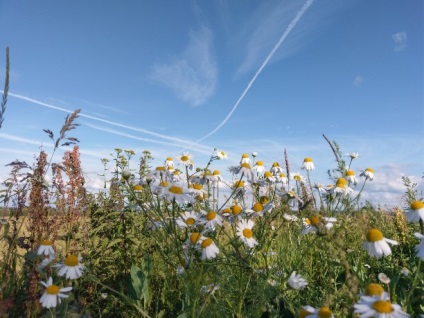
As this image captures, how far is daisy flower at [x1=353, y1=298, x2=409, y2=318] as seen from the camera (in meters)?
1.37

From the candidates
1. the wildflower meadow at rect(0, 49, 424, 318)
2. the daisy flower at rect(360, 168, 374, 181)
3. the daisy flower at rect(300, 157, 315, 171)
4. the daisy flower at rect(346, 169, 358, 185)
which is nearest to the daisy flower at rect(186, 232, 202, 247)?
the wildflower meadow at rect(0, 49, 424, 318)

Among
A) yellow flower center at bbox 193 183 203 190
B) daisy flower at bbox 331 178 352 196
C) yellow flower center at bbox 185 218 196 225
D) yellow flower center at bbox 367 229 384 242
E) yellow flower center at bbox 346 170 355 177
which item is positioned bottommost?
yellow flower center at bbox 185 218 196 225

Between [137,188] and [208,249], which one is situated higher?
[137,188]

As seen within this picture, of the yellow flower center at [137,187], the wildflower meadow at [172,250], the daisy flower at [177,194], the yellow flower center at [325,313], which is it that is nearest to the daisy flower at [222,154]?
the wildflower meadow at [172,250]

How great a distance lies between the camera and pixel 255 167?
480 cm

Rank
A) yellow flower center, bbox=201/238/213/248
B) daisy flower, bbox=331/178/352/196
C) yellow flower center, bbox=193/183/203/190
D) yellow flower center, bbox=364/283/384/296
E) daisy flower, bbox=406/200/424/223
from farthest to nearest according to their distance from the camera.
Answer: daisy flower, bbox=331/178/352/196
yellow flower center, bbox=193/183/203/190
yellow flower center, bbox=201/238/213/248
daisy flower, bbox=406/200/424/223
yellow flower center, bbox=364/283/384/296

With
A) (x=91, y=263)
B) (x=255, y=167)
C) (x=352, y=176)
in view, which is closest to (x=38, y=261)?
(x=91, y=263)

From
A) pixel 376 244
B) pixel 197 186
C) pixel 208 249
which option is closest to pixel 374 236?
pixel 376 244

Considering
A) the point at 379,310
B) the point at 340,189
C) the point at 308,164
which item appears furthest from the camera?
the point at 308,164

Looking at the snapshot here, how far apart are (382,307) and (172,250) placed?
4.28 feet

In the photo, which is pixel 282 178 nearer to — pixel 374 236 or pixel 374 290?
pixel 374 236

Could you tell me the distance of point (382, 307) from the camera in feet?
4.54

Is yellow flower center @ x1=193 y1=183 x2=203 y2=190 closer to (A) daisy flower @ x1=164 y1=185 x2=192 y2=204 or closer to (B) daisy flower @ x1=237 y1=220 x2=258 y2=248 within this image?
(B) daisy flower @ x1=237 y1=220 x2=258 y2=248

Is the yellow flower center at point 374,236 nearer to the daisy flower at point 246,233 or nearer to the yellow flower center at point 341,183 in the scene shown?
the daisy flower at point 246,233
